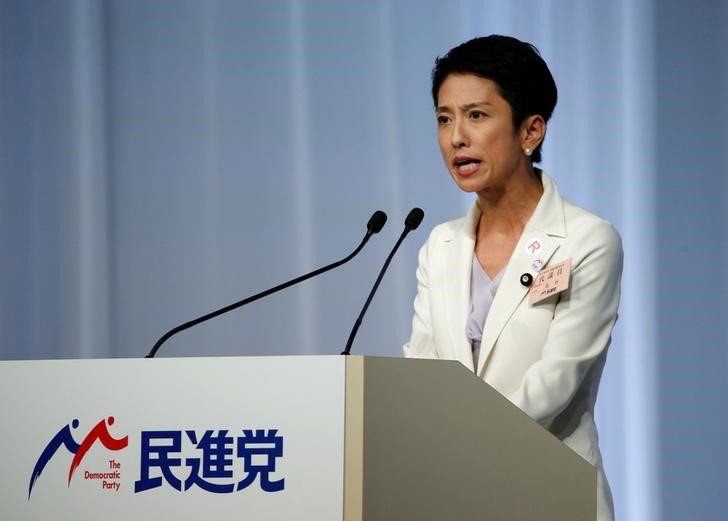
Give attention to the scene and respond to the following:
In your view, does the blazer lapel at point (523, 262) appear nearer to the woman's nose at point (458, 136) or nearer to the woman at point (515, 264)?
the woman at point (515, 264)

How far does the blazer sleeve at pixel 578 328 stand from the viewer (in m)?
1.82

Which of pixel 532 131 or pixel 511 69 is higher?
pixel 511 69

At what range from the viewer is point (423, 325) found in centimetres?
224

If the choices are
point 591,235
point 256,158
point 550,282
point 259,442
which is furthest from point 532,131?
point 256,158

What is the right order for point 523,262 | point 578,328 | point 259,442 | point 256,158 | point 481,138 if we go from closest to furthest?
point 259,442
point 578,328
point 523,262
point 481,138
point 256,158

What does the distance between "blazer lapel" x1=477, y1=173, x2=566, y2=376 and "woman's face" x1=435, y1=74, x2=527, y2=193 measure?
132 mm

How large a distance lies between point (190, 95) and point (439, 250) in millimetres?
1732

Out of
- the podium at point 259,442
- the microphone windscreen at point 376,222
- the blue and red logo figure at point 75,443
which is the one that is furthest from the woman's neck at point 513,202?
the blue and red logo figure at point 75,443

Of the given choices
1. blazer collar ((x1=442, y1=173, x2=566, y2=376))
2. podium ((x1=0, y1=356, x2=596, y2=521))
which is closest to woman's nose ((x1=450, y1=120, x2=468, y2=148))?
blazer collar ((x1=442, y1=173, x2=566, y2=376))

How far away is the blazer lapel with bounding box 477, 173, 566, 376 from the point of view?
2004 mm

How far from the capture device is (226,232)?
3.56 m

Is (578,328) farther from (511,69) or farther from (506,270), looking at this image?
(511,69)

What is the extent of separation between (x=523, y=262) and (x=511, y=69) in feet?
1.49

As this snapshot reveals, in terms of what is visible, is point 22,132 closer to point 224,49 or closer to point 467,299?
point 224,49
